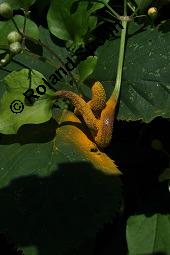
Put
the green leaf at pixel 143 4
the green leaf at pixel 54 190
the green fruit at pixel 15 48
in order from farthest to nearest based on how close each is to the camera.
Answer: the green leaf at pixel 143 4, the green fruit at pixel 15 48, the green leaf at pixel 54 190

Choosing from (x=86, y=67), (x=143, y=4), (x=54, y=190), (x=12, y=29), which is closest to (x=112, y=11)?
(x=143, y=4)

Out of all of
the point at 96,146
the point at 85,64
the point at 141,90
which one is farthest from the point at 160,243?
the point at 85,64

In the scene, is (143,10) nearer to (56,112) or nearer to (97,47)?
(97,47)

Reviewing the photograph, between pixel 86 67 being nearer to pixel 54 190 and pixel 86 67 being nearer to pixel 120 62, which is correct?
pixel 120 62

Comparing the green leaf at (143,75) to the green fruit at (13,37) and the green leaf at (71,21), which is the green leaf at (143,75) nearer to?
the green leaf at (71,21)

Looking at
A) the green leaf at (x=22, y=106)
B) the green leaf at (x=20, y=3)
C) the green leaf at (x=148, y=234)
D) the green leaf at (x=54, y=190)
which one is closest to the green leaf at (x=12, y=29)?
the green leaf at (x=20, y=3)

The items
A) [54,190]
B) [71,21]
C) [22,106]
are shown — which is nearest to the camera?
[54,190]
